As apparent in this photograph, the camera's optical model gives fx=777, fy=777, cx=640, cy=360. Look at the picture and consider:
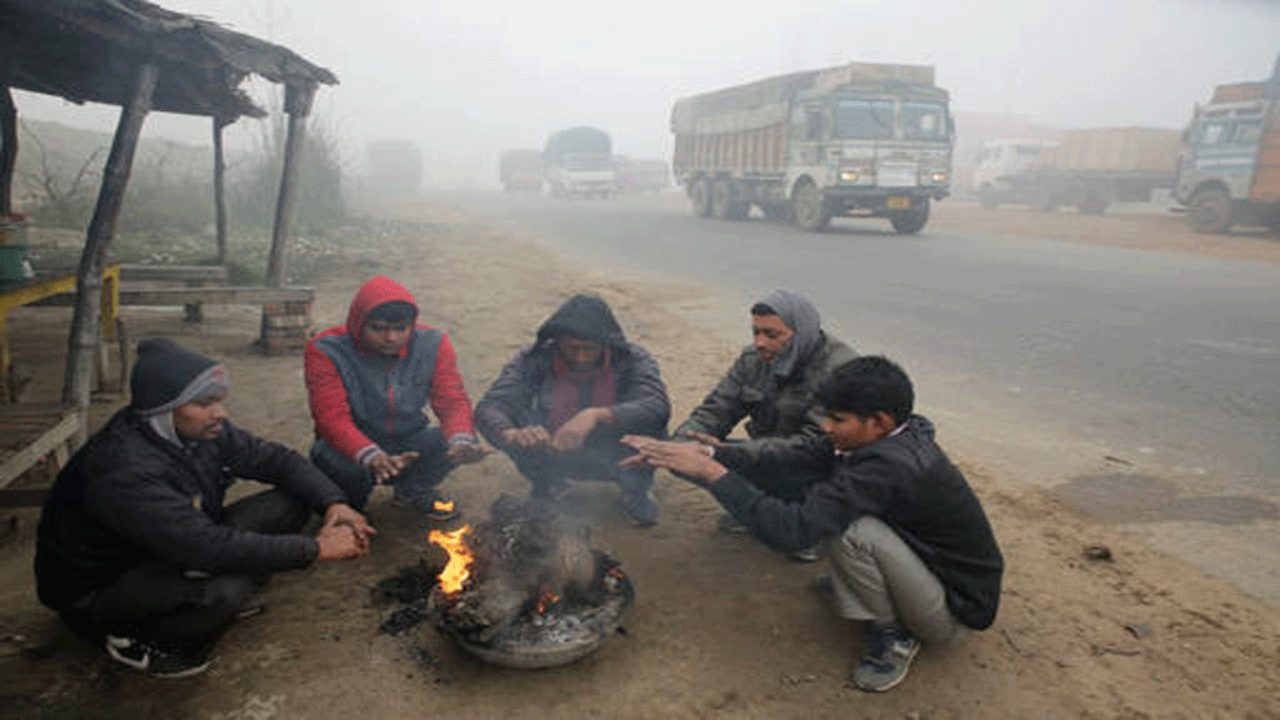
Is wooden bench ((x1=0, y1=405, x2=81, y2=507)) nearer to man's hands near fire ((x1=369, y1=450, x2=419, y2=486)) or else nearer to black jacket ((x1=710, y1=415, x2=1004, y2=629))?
man's hands near fire ((x1=369, y1=450, x2=419, y2=486))

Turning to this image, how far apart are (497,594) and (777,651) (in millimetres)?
1080

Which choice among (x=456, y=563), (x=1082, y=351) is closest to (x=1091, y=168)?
(x=1082, y=351)

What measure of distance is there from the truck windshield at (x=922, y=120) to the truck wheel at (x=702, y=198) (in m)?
8.26

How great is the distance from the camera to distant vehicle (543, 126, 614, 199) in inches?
1462

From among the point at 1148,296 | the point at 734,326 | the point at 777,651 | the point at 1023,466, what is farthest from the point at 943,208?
the point at 777,651

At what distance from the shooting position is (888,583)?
2750 millimetres

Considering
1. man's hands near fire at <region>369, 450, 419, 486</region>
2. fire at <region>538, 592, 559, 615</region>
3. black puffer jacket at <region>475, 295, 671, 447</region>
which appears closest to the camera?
fire at <region>538, 592, 559, 615</region>

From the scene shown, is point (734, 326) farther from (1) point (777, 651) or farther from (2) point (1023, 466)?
(1) point (777, 651)

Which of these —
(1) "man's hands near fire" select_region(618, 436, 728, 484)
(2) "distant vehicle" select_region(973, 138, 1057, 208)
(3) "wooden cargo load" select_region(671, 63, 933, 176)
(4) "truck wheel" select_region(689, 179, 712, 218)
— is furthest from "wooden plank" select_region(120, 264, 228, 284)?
(2) "distant vehicle" select_region(973, 138, 1057, 208)

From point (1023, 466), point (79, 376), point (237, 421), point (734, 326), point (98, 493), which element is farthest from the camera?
point (734, 326)

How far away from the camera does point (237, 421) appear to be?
209 inches

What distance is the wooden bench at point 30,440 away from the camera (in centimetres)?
326

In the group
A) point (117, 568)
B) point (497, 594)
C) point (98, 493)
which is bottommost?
point (497, 594)

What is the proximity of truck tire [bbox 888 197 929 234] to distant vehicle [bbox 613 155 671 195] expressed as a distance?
2877 centimetres
